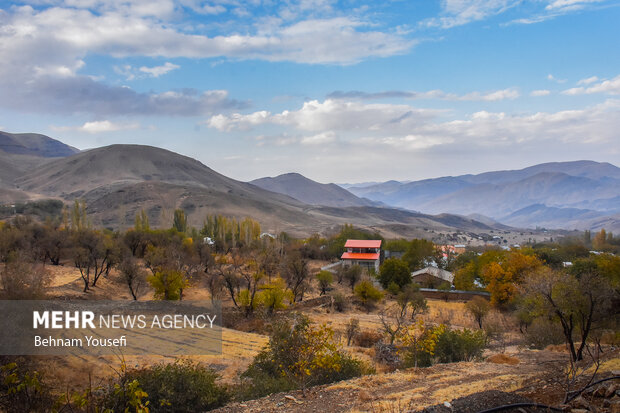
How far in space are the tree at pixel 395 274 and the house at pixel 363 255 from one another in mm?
7562

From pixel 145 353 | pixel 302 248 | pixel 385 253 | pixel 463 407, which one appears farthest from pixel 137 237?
pixel 463 407

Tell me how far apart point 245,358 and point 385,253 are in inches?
1977

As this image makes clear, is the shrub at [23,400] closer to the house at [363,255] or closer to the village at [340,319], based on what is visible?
the village at [340,319]

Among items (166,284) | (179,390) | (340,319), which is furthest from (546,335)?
(166,284)

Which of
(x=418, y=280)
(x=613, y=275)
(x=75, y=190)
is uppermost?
(x=75, y=190)

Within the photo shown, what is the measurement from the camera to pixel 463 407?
8406 mm

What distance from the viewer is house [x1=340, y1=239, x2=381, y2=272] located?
5384 cm

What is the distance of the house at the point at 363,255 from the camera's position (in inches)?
2120

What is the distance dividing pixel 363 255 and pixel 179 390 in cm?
4520

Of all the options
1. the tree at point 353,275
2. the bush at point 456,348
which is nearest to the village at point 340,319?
the bush at point 456,348

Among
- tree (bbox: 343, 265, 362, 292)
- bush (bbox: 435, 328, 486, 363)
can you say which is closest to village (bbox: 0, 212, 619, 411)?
bush (bbox: 435, 328, 486, 363)

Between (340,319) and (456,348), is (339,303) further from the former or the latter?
(456,348)

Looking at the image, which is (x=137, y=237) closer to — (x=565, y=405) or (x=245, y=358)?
(x=245, y=358)

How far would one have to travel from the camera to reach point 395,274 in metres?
44.3
